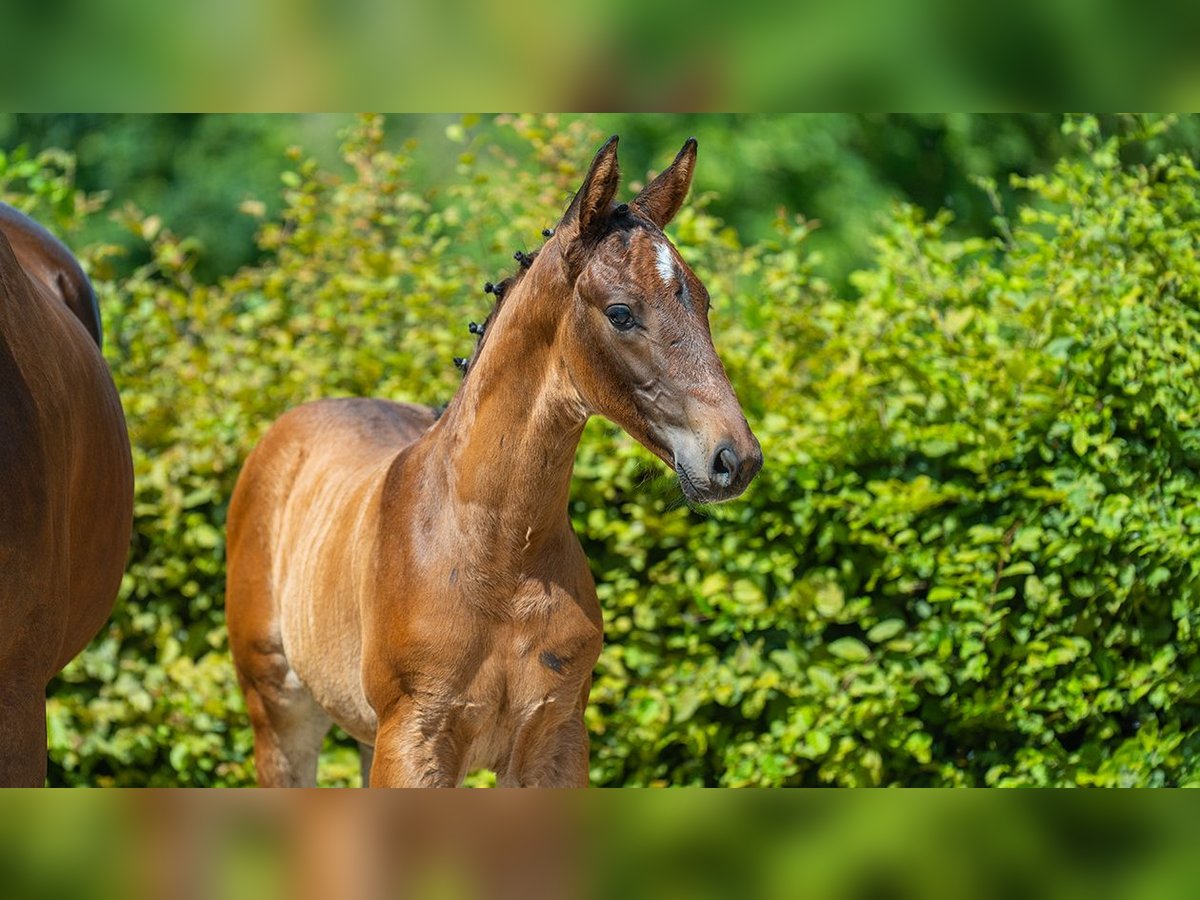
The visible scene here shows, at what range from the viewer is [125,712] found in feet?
17.9

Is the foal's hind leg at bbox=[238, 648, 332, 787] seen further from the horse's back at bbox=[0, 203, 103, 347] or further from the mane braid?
the mane braid

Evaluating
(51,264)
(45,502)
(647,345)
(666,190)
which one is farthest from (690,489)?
(51,264)

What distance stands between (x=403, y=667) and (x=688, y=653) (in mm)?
2292

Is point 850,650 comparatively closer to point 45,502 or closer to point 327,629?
point 327,629

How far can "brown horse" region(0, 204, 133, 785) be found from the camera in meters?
1.82

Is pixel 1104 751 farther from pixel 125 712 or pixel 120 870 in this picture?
pixel 120 870

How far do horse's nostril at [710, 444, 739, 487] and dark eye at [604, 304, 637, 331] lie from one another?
0.33 metres

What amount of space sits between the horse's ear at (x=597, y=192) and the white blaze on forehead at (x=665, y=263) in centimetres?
14

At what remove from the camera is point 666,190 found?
117 inches

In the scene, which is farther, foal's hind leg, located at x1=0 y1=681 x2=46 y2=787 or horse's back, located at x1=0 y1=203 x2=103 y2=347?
horse's back, located at x1=0 y1=203 x2=103 y2=347

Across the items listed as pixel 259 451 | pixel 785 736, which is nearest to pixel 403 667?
pixel 259 451

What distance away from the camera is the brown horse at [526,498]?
2723 millimetres

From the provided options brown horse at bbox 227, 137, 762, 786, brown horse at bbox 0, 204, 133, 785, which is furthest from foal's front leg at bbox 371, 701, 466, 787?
brown horse at bbox 0, 204, 133, 785

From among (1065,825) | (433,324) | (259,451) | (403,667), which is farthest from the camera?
(433,324)
